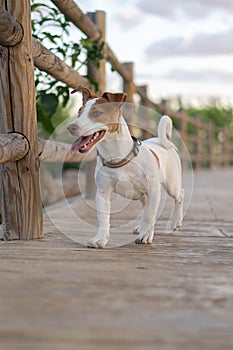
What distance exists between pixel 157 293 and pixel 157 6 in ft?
23.7

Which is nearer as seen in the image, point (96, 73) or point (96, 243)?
point (96, 243)

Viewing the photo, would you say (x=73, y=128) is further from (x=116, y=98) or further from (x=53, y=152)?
(x=53, y=152)

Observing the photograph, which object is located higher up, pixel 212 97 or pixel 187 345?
pixel 212 97

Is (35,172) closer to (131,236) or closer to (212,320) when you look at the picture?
(131,236)

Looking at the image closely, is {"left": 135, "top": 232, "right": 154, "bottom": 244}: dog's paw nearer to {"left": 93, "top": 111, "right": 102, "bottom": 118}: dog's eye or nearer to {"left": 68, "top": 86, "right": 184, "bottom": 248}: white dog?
{"left": 68, "top": 86, "right": 184, "bottom": 248}: white dog

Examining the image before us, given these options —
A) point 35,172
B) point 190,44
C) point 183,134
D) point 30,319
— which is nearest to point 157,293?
point 30,319

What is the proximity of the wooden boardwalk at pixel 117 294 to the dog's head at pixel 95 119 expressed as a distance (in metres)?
0.33

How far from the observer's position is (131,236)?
2.05 m

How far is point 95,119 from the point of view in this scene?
1.65m

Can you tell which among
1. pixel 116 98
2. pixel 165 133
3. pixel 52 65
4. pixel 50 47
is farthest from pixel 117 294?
pixel 50 47

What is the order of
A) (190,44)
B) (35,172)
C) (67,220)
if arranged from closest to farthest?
(35,172) → (67,220) → (190,44)

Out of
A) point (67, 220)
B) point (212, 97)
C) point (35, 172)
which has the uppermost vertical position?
point (212, 97)

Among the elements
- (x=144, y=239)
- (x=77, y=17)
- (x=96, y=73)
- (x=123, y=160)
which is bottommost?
(x=144, y=239)

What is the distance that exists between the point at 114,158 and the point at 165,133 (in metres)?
0.39
